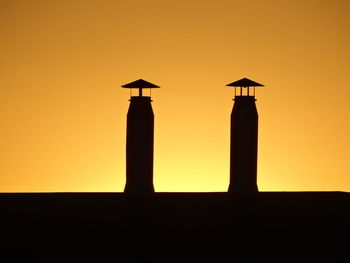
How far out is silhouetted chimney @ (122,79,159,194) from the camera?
15.3 m

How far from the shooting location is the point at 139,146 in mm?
15281

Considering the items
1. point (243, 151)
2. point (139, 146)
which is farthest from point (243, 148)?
point (139, 146)
